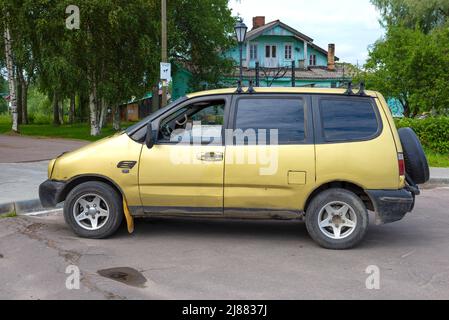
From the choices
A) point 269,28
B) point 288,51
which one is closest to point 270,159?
point 269,28

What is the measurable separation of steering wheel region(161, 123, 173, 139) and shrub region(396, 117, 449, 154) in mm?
11782

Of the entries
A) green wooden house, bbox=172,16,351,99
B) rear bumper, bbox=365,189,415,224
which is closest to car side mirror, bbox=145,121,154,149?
rear bumper, bbox=365,189,415,224

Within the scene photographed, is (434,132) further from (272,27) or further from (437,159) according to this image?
(272,27)

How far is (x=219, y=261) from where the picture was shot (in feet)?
18.0

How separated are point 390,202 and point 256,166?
152cm

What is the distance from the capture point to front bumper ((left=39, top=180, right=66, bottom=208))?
6.38 meters

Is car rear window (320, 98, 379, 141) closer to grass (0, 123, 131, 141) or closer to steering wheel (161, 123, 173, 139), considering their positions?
steering wheel (161, 123, 173, 139)

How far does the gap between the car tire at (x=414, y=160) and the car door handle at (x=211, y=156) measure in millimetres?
2171

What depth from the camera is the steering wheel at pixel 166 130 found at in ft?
20.9

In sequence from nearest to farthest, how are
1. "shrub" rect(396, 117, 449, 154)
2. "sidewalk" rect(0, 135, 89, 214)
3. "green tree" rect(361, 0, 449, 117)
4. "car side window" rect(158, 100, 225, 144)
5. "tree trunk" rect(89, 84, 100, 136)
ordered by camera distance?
"car side window" rect(158, 100, 225, 144)
"sidewalk" rect(0, 135, 89, 214)
"shrub" rect(396, 117, 449, 154)
"green tree" rect(361, 0, 449, 117)
"tree trunk" rect(89, 84, 100, 136)

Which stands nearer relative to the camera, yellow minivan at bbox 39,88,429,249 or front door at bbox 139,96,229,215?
yellow minivan at bbox 39,88,429,249

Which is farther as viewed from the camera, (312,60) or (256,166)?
(312,60)

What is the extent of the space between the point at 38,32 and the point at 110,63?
13.0 feet
